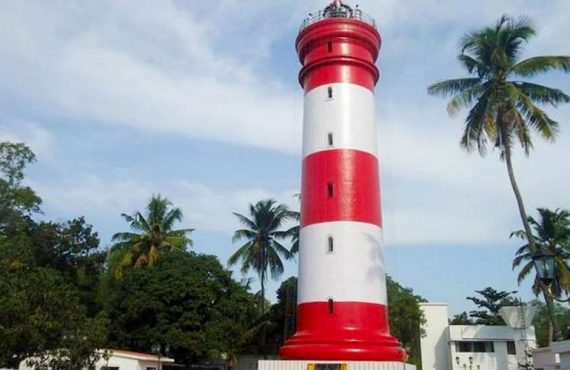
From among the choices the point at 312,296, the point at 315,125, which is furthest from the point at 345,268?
the point at 315,125

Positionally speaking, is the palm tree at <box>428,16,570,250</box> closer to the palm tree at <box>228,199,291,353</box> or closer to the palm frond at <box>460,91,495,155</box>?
the palm frond at <box>460,91,495,155</box>

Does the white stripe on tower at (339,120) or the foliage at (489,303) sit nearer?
the white stripe on tower at (339,120)

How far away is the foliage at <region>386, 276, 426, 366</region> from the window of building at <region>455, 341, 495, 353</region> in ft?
10.0

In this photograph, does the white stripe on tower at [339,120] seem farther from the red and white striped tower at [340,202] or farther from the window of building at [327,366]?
the window of building at [327,366]

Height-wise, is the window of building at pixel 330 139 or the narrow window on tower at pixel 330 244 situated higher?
the window of building at pixel 330 139

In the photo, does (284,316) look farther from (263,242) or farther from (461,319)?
(461,319)

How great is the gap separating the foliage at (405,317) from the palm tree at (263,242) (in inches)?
297

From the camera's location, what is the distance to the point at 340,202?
21.4m

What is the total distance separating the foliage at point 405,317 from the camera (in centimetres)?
3672

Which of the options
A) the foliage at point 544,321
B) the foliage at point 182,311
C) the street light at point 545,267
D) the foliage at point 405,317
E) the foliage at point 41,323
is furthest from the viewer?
the foliage at point 544,321

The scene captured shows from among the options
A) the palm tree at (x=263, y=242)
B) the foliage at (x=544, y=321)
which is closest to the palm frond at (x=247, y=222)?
the palm tree at (x=263, y=242)

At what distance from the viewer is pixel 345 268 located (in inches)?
813

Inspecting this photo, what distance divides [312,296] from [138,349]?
43.4 ft

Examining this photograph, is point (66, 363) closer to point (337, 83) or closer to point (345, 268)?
point (345, 268)
